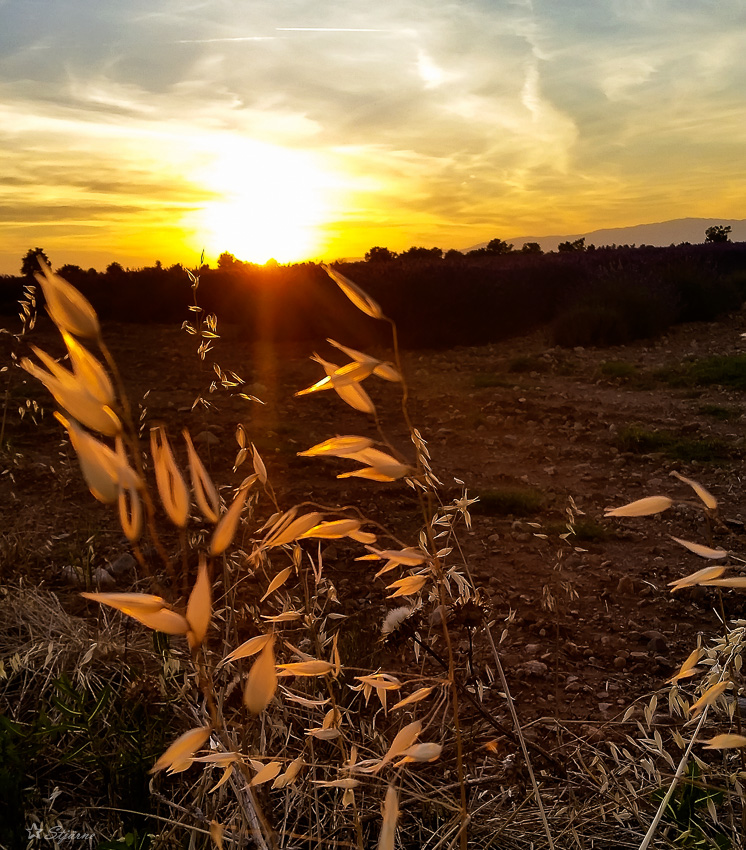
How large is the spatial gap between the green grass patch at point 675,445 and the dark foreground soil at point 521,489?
3 centimetres

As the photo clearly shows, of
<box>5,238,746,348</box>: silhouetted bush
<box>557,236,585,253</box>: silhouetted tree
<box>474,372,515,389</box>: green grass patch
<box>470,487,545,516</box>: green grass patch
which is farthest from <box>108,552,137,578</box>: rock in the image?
<box>557,236,585,253</box>: silhouetted tree

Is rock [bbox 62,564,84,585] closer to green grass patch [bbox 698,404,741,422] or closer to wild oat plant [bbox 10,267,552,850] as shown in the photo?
wild oat plant [bbox 10,267,552,850]

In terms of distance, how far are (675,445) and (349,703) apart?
3.51 metres

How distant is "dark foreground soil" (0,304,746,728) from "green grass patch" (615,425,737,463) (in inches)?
1.3

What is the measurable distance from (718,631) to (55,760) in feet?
6.52

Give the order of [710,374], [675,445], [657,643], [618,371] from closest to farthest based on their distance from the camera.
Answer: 1. [657,643]
2. [675,445]
3. [710,374]
4. [618,371]

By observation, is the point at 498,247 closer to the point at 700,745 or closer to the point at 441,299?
the point at 441,299

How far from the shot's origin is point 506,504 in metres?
3.70

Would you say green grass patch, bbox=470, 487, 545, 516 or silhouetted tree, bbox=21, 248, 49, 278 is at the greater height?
silhouetted tree, bbox=21, 248, 49, 278

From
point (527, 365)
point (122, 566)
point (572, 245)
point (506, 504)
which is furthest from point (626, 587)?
point (572, 245)

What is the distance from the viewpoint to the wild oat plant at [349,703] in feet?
1.90

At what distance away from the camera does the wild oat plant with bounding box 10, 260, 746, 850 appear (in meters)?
0.58

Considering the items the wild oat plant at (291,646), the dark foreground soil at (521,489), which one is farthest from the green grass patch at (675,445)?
the wild oat plant at (291,646)

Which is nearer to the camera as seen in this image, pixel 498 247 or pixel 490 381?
pixel 490 381
